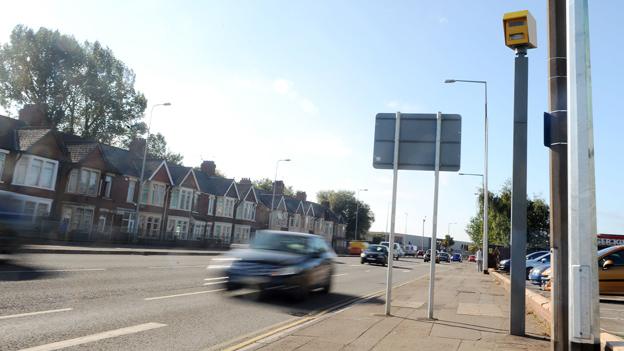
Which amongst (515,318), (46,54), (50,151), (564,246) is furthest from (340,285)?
(46,54)

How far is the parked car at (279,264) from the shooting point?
406 inches

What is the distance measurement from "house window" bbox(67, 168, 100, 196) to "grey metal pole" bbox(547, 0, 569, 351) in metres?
37.7

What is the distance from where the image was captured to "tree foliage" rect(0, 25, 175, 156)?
51500mm

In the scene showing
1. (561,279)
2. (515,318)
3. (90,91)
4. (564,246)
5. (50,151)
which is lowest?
(515,318)

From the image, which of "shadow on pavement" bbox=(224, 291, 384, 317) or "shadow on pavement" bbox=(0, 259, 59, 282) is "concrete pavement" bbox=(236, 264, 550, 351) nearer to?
"shadow on pavement" bbox=(224, 291, 384, 317)

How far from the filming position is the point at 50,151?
34406 mm

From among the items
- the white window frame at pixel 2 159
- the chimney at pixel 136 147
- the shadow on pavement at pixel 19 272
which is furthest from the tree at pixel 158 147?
the shadow on pavement at pixel 19 272

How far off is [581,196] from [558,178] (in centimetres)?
117

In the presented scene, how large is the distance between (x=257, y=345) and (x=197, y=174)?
166ft

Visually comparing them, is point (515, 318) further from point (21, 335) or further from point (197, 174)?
point (197, 174)

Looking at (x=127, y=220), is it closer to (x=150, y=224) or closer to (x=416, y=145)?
(x=150, y=224)

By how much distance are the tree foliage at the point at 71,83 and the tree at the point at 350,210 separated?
5568 centimetres

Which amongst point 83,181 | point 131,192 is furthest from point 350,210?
point 83,181

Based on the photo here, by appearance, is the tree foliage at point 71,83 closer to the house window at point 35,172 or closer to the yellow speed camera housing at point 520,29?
the house window at point 35,172
